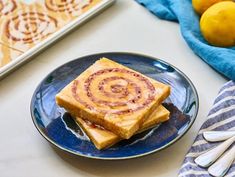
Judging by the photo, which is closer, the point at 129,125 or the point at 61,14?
the point at 129,125

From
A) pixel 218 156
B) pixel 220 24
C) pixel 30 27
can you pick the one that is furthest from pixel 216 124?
pixel 30 27

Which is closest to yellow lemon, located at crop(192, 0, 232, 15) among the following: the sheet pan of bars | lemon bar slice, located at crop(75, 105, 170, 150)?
the sheet pan of bars

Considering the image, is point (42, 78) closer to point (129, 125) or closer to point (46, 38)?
point (46, 38)

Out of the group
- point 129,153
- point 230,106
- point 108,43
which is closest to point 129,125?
point 129,153

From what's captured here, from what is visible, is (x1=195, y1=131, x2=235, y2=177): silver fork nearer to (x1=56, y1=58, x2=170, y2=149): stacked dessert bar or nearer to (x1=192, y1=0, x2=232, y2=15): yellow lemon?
(x1=56, y1=58, x2=170, y2=149): stacked dessert bar

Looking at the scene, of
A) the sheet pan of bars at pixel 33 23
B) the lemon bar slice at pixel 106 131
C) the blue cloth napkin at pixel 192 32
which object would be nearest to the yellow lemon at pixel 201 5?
the blue cloth napkin at pixel 192 32

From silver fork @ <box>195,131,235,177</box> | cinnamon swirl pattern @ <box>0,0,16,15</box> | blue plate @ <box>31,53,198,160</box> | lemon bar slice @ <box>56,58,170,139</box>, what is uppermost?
lemon bar slice @ <box>56,58,170,139</box>
